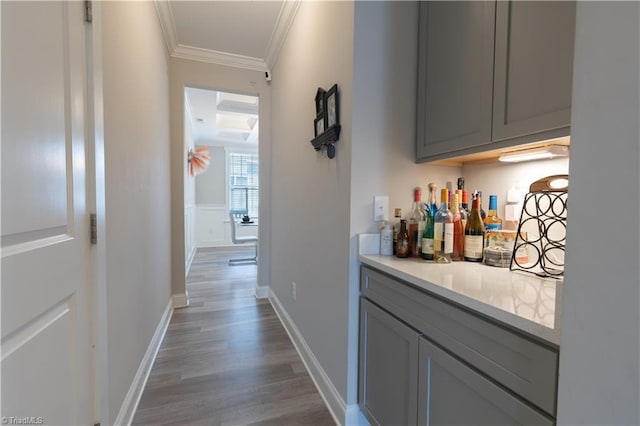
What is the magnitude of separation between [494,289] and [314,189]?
1208 millimetres

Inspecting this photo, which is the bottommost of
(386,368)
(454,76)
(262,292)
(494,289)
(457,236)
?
(262,292)

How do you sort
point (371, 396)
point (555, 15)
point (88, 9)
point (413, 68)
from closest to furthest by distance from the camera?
1. point (555, 15)
2. point (88, 9)
3. point (371, 396)
4. point (413, 68)

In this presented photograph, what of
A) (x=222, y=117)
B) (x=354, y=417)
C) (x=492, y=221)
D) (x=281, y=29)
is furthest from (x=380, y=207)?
(x=222, y=117)

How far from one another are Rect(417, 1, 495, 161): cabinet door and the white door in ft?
4.69

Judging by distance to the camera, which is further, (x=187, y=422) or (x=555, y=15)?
(x=187, y=422)

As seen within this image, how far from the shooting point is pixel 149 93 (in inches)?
76.4

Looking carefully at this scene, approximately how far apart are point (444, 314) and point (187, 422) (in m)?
1.47

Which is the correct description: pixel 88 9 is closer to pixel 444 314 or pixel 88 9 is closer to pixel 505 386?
pixel 444 314

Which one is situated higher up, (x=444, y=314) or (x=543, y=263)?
(x=543, y=263)

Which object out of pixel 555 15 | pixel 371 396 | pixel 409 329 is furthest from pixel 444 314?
pixel 555 15

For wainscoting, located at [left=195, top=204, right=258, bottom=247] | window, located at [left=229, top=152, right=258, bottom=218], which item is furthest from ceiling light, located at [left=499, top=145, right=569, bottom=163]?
wainscoting, located at [left=195, top=204, right=258, bottom=247]

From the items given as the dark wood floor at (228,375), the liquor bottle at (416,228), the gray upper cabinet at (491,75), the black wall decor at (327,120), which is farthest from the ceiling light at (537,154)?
the dark wood floor at (228,375)

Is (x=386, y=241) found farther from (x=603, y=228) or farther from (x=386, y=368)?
(x=603, y=228)

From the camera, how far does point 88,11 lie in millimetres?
999
